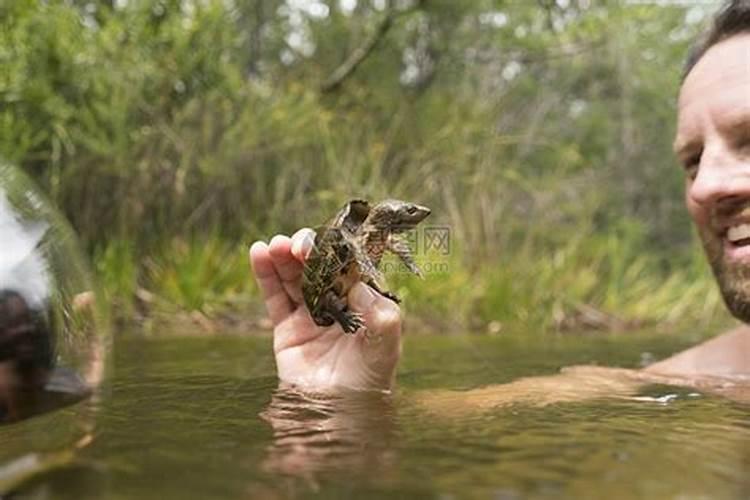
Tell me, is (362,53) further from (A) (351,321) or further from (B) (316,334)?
(A) (351,321)

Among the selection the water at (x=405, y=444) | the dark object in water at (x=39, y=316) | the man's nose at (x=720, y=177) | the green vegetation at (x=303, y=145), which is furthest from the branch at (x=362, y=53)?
the dark object in water at (x=39, y=316)

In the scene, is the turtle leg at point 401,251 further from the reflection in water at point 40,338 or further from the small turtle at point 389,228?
the reflection in water at point 40,338

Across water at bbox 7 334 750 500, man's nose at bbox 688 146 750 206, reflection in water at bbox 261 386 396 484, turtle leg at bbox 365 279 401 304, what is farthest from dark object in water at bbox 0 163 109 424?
man's nose at bbox 688 146 750 206

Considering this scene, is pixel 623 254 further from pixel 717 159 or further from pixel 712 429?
pixel 712 429

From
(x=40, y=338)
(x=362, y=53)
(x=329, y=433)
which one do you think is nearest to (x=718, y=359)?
(x=329, y=433)

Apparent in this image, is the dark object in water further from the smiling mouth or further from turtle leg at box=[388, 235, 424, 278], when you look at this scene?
the smiling mouth

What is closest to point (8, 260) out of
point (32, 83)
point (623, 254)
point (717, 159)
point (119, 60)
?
point (717, 159)
